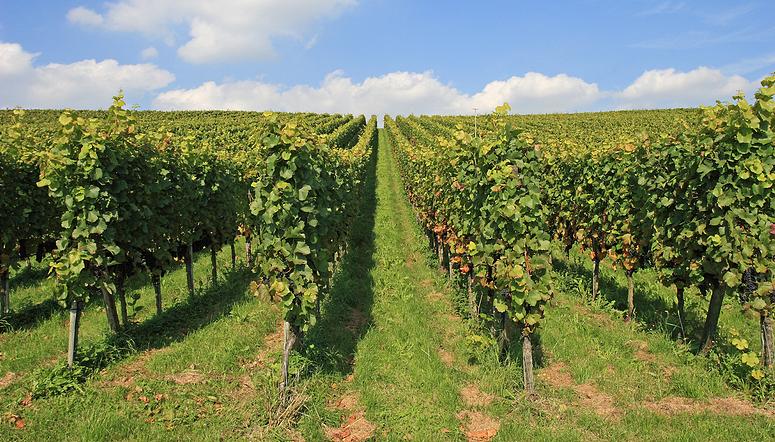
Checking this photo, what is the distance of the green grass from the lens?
5.91 m

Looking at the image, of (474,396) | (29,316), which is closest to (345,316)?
(474,396)

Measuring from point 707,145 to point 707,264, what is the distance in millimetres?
1829

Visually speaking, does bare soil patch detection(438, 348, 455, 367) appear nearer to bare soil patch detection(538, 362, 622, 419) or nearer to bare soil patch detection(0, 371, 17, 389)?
bare soil patch detection(538, 362, 622, 419)

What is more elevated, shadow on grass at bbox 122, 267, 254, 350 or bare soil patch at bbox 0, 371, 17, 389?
shadow on grass at bbox 122, 267, 254, 350

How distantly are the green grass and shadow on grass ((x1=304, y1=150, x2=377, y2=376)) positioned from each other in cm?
5

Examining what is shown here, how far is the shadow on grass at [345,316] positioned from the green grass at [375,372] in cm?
5

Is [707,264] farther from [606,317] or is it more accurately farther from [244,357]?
[244,357]

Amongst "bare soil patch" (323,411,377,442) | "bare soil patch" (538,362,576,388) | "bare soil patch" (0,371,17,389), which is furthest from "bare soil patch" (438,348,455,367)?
"bare soil patch" (0,371,17,389)

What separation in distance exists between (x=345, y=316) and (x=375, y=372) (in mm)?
2679

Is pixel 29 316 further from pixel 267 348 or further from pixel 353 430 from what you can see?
pixel 353 430

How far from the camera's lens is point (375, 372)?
7.37 meters

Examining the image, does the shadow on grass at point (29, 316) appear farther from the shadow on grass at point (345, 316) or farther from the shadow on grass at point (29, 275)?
the shadow on grass at point (345, 316)

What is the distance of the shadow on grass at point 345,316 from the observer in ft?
25.2

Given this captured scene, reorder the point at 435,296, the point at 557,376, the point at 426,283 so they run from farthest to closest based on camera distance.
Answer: the point at 426,283, the point at 435,296, the point at 557,376
